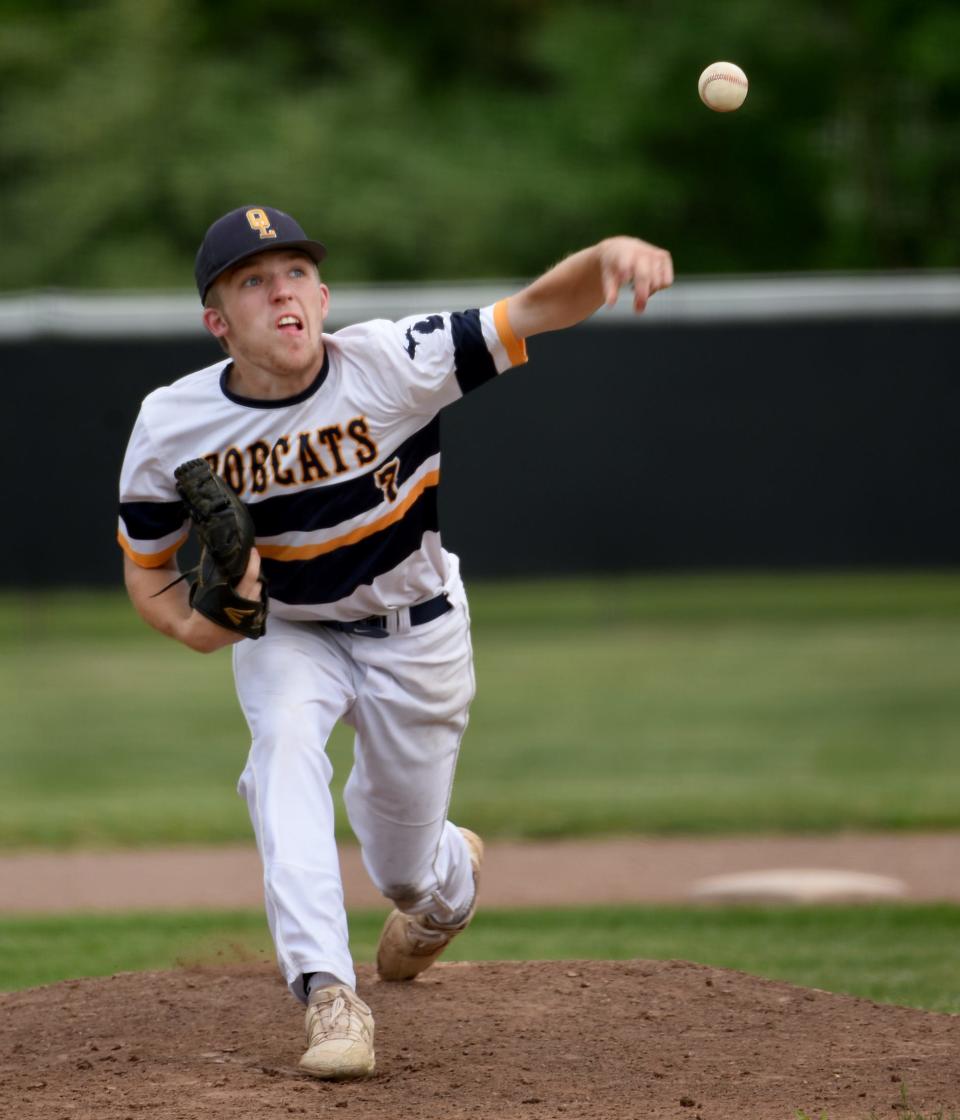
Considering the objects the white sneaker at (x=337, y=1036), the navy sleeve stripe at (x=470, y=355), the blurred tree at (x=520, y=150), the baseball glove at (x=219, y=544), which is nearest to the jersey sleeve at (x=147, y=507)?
the baseball glove at (x=219, y=544)

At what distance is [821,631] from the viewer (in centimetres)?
1405

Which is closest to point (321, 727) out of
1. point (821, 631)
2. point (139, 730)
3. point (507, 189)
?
point (139, 730)

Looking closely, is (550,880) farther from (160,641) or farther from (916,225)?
(916,225)

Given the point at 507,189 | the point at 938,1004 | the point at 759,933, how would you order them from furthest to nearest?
the point at 507,189
the point at 759,933
the point at 938,1004

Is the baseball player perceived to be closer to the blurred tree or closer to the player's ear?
the player's ear

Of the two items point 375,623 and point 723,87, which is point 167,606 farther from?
point 723,87

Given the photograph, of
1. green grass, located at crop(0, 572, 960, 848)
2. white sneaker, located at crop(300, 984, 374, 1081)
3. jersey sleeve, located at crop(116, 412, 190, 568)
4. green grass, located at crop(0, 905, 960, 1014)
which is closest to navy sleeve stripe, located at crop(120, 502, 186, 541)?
jersey sleeve, located at crop(116, 412, 190, 568)

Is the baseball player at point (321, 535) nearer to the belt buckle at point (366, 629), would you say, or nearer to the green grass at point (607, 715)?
the belt buckle at point (366, 629)

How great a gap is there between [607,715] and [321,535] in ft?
22.8

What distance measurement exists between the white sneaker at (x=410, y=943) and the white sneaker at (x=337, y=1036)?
860 millimetres

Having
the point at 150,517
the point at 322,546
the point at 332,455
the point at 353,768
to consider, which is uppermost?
the point at 332,455

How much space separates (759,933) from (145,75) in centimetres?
1690

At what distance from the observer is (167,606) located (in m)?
4.36

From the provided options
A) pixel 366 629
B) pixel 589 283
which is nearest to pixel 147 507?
pixel 366 629
